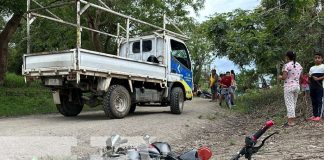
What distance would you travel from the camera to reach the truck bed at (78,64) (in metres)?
11.5

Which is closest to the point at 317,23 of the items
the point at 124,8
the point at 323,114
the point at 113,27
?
the point at 323,114

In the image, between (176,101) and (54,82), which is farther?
(176,101)

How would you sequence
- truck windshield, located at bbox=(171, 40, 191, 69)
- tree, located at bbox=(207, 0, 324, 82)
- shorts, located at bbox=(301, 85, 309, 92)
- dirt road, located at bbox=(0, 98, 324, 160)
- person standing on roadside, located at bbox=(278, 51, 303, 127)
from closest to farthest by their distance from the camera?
dirt road, located at bbox=(0, 98, 324, 160) → person standing on roadside, located at bbox=(278, 51, 303, 127) → shorts, located at bbox=(301, 85, 309, 92) → truck windshield, located at bbox=(171, 40, 191, 69) → tree, located at bbox=(207, 0, 324, 82)

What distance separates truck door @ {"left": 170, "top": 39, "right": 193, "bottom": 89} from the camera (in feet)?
51.1

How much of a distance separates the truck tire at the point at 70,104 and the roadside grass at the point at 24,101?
2.74 metres

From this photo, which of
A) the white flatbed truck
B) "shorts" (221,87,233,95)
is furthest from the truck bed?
"shorts" (221,87,233,95)

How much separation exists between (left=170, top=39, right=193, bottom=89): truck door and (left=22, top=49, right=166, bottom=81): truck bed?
7.28ft

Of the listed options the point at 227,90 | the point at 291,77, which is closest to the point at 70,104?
the point at 291,77

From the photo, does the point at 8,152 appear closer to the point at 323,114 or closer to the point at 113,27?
the point at 323,114

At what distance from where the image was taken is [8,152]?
782 centimetres

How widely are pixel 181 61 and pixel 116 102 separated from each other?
13.5 feet

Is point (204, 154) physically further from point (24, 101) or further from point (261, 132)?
point (24, 101)

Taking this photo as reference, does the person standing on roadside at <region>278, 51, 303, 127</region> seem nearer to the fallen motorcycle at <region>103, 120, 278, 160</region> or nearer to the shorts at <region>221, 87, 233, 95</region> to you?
the fallen motorcycle at <region>103, 120, 278, 160</region>

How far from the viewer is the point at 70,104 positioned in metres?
14.3
